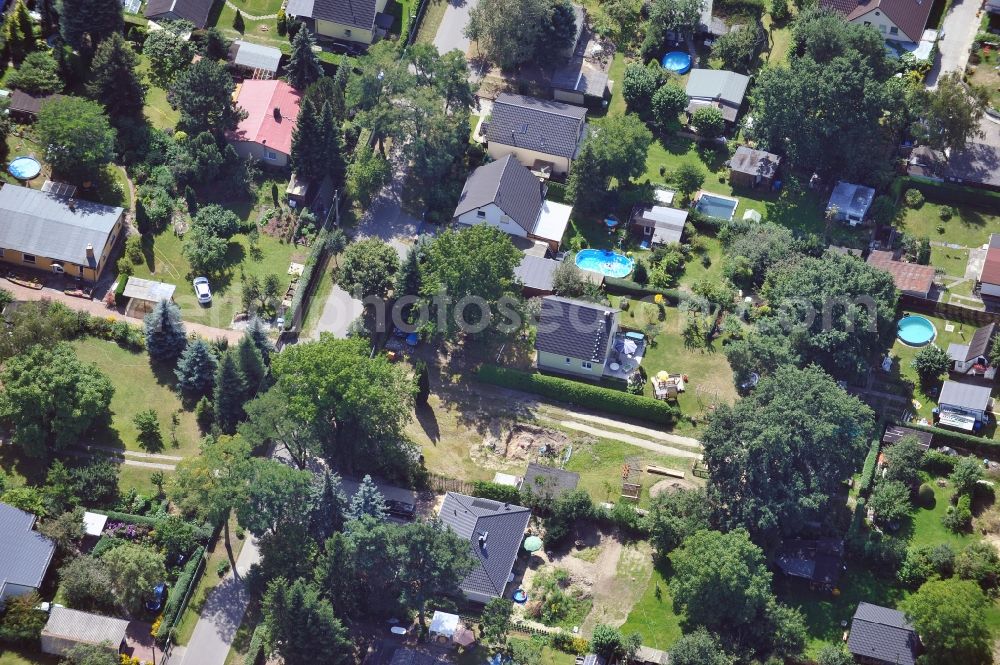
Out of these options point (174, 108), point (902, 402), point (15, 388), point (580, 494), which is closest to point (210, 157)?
point (174, 108)

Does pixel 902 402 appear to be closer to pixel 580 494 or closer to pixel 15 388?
pixel 580 494

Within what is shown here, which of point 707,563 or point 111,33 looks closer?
point 707,563

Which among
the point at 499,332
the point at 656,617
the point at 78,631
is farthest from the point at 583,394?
the point at 78,631

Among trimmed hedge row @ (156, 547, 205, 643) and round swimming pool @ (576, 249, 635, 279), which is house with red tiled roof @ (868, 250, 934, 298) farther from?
trimmed hedge row @ (156, 547, 205, 643)

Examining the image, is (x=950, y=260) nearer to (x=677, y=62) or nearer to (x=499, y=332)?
(x=677, y=62)

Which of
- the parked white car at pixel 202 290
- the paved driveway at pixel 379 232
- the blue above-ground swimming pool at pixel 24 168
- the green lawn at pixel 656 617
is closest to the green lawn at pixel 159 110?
the blue above-ground swimming pool at pixel 24 168
